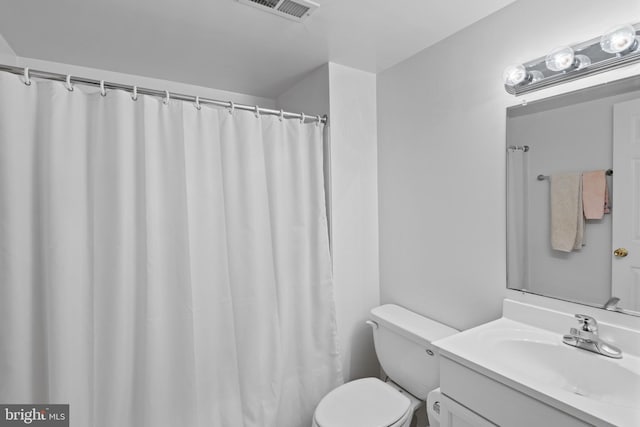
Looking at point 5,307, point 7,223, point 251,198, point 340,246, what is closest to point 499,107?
point 340,246

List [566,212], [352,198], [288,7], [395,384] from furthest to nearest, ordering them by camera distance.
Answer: [352,198], [395,384], [288,7], [566,212]

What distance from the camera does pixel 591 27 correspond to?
3.76 feet

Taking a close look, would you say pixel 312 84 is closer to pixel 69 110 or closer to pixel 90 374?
pixel 69 110

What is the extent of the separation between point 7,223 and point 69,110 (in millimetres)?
499

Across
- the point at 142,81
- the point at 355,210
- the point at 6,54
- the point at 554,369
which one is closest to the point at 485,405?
the point at 554,369

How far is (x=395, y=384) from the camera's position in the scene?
5.88ft

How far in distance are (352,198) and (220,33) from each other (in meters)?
1.18

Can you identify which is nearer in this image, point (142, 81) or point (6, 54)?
point (6, 54)

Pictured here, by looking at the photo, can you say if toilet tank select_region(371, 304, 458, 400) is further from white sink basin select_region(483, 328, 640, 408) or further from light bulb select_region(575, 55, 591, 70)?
light bulb select_region(575, 55, 591, 70)

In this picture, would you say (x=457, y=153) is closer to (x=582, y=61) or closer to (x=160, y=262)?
(x=582, y=61)

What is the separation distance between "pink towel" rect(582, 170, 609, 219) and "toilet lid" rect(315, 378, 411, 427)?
3.83 ft

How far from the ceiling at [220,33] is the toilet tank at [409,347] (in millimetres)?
1538

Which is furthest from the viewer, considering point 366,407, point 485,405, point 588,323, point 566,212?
point 366,407

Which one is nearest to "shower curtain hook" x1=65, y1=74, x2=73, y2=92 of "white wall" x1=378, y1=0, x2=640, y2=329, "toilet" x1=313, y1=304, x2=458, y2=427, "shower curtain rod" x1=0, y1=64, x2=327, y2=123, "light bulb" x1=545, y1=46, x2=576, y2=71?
"shower curtain rod" x1=0, y1=64, x2=327, y2=123
